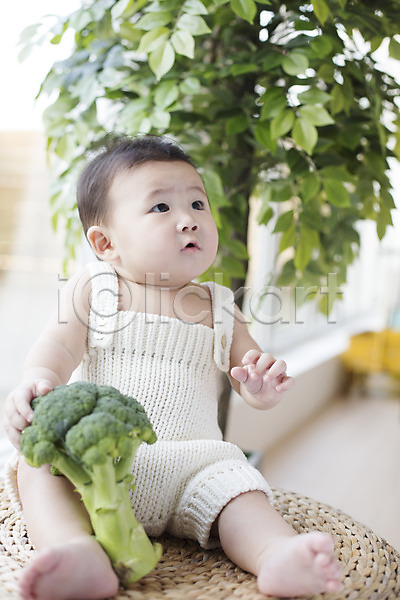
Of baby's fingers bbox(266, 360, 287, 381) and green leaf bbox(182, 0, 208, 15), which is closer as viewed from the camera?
baby's fingers bbox(266, 360, 287, 381)

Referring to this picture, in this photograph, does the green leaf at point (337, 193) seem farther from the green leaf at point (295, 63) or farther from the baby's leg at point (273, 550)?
the baby's leg at point (273, 550)

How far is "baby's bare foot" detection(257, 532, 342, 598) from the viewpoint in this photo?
0.67m

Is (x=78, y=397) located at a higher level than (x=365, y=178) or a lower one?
lower

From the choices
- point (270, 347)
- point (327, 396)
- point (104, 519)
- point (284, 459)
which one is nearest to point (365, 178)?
point (104, 519)

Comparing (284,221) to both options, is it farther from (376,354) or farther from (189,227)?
(376,354)

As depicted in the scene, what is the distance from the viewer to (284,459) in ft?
8.49

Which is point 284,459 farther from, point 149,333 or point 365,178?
point 149,333

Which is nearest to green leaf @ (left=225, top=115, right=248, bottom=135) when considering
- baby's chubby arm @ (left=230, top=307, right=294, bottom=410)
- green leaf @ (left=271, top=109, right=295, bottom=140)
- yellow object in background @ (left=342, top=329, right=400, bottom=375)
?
green leaf @ (left=271, top=109, right=295, bottom=140)

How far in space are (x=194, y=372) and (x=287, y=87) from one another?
556 millimetres

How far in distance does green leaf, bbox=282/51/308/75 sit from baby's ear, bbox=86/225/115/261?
42 centimetres

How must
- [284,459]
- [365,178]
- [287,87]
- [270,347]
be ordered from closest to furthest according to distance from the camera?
[287,87], [365,178], [284,459], [270,347]

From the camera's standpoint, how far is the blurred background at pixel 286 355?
5.59ft

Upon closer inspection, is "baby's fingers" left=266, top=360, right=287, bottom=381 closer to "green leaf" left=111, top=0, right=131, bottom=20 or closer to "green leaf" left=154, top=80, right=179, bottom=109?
"green leaf" left=154, top=80, right=179, bottom=109

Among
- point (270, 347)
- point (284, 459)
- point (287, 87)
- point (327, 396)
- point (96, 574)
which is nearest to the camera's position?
point (96, 574)
